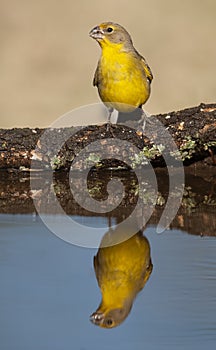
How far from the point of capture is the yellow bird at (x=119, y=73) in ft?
23.9

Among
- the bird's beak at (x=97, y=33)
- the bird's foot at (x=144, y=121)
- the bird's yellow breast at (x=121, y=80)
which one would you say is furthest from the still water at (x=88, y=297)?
the bird's beak at (x=97, y=33)

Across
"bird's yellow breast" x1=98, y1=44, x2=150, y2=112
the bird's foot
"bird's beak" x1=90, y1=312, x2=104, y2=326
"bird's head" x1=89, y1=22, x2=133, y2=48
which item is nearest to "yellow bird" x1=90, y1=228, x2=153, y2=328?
"bird's beak" x1=90, y1=312, x2=104, y2=326

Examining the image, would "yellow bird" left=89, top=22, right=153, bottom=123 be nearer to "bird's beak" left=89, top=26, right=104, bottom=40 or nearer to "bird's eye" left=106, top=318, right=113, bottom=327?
"bird's beak" left=89, top=26, right=104, bottom=40

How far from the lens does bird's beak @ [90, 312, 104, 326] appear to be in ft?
12.0

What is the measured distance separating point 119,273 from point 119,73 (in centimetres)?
317

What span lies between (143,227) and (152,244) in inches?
16.4

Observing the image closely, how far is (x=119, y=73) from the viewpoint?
23.9 feet

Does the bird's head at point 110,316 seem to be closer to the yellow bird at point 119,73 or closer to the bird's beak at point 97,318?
the bird's beak at point 97,318

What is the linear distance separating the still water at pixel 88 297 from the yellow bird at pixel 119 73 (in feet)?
7.50

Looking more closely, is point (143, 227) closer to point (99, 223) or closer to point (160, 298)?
point (99, 223)

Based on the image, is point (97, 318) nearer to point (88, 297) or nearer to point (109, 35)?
point (88, 297)

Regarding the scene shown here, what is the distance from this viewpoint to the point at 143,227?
5.31 meters

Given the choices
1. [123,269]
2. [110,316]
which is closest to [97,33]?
[123,269]

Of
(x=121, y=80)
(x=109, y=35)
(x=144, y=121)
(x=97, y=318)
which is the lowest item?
(x=144, y=121)
